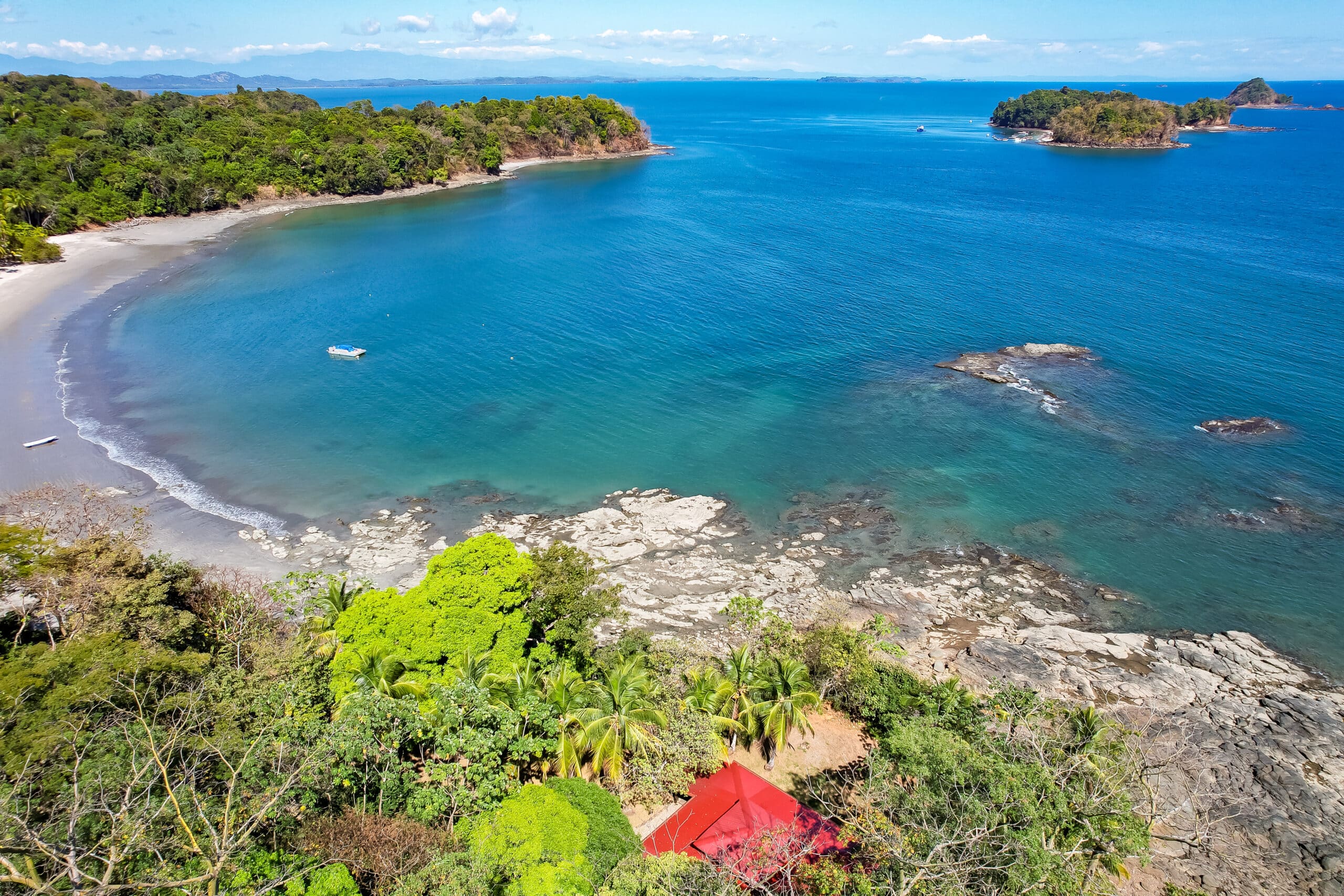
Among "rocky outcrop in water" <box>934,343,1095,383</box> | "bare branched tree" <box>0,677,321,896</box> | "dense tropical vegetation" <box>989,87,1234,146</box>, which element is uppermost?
"dense tropical vegetation" <box>989,87,1234,146</box>

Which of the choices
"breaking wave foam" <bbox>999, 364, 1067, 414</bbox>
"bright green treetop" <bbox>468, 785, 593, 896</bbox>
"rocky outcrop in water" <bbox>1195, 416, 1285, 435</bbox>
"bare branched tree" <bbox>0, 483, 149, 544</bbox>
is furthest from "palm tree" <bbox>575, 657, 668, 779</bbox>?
"rocky outcrop in water" <bbox>1195, 416, 1285, 435</bbox>

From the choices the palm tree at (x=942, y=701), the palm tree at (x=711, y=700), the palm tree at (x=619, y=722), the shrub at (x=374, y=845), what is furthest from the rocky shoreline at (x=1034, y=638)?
the shrub at (x=374, y=845)

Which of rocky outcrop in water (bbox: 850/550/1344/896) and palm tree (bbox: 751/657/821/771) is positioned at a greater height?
palm tree (bbox: 751/657/821/771)

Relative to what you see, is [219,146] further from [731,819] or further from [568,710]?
[731,819]

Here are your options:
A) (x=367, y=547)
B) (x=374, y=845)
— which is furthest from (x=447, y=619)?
(x=367, y=547)

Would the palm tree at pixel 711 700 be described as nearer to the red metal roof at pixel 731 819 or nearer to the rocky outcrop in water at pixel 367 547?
the red metal roof at pixel 731 819

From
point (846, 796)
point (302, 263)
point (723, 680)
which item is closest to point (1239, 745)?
point (846, 796)

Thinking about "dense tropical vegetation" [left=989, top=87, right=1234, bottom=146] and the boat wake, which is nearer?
the boat wake

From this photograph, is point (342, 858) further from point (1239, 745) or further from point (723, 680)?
point (1239, 745)

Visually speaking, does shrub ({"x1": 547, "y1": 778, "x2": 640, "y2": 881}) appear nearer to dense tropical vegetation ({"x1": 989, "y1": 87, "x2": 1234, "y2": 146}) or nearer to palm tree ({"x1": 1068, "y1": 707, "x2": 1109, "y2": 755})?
palm tree ({"x1": 1068, "y1": 707, "x2": 1109, "y2": 755})
